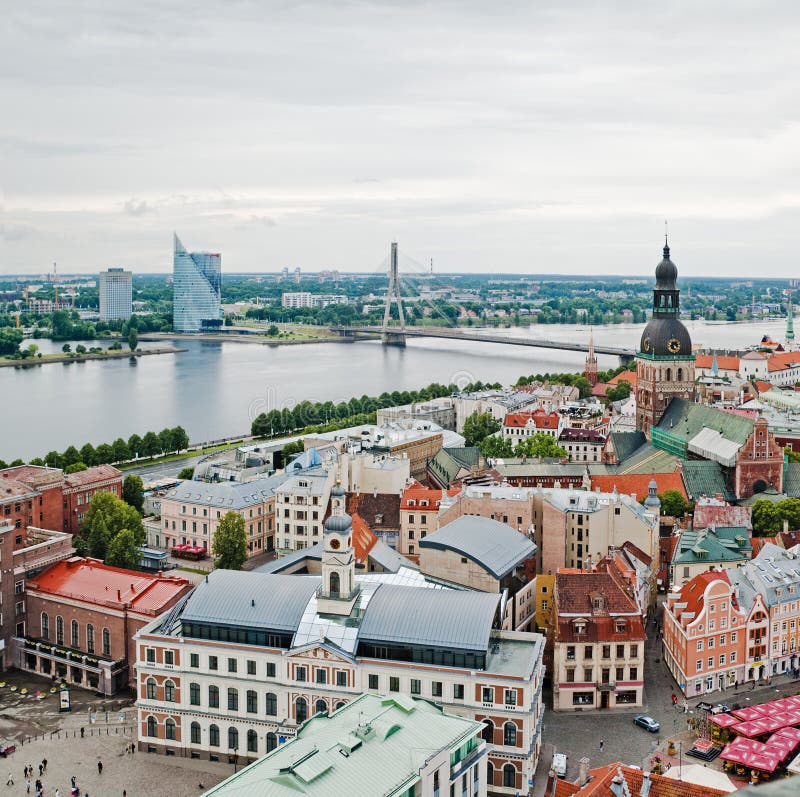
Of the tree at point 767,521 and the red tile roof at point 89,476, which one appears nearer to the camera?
the tree at point 767,521

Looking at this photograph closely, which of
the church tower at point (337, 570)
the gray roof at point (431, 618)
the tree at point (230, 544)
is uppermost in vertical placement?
the church tower at point (337, 570)

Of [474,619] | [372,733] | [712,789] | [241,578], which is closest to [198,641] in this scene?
[241,578]

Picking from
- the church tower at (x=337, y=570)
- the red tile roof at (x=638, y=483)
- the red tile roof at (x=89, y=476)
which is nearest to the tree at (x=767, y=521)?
the red tile roof at (x=638, y=483)

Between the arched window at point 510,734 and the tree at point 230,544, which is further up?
the tree at point 230,544

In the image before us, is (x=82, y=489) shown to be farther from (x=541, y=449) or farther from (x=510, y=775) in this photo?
(x=510, y=775)

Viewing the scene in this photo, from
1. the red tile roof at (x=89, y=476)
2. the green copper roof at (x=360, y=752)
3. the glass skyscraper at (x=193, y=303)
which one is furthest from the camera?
the glass skyscraper at (x=193, y=303)

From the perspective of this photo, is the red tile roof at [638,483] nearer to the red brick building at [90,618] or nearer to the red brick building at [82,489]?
the red brick building at [90,618]
